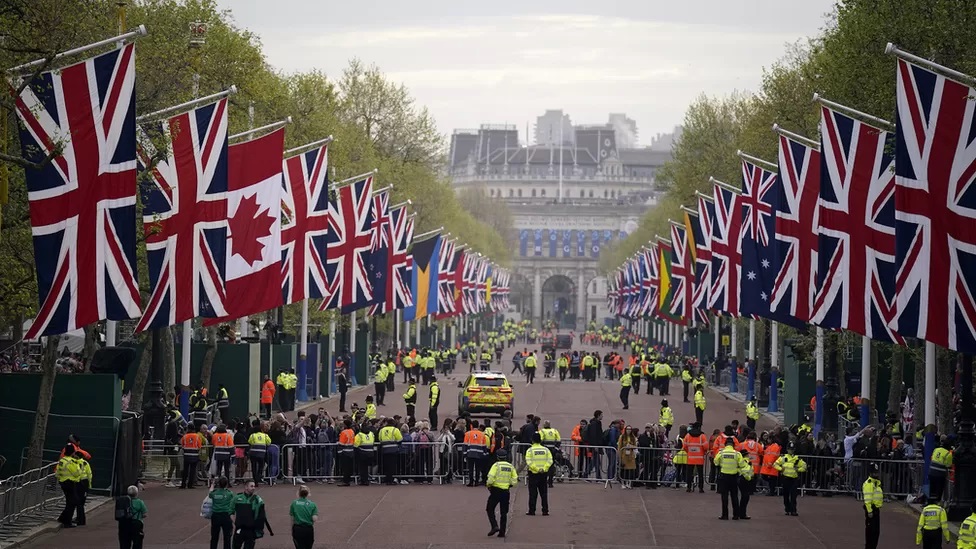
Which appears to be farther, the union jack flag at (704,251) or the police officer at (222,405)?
A: the union jack flag at (704,251)

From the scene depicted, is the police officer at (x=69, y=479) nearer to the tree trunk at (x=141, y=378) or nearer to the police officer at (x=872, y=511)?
the police officer at (x=872, y=511)

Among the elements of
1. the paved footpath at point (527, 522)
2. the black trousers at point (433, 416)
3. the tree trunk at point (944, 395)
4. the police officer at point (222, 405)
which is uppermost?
the tree trunk at point (944, 395)

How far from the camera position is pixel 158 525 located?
25781 mm

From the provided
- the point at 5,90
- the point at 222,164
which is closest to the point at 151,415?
the point at 222,164

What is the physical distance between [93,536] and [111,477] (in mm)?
4778

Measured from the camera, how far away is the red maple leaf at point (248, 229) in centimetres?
3356

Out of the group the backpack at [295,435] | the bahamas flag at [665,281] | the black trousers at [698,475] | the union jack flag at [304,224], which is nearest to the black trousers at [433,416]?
the union jack flag at [304,224]

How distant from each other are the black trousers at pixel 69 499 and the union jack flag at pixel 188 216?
486 centimetres

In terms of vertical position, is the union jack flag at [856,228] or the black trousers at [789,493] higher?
the union jack flag at [856,228]

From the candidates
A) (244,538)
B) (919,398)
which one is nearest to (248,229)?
(244,538)

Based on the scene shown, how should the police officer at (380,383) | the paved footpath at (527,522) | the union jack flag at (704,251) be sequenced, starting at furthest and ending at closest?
1. the police officer at (380,383)
2. the union jack flag at (704,251)
3. the paved footpath at (527,522)

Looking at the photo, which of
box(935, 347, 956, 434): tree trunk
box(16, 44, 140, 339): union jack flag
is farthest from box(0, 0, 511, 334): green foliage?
box(935, 347, 956, 434): tree trunk

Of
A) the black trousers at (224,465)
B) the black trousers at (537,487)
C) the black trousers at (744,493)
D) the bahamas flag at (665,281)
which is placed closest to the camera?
the black trousers at (537,487)

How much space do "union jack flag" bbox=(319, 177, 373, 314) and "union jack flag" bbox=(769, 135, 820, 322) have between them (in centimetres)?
1528
